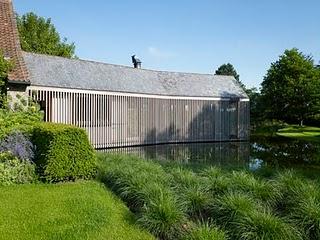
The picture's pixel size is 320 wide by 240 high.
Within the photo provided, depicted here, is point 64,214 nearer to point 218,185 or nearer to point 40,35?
point 218,185

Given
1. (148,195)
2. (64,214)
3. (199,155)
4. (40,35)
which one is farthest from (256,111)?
(64,214)

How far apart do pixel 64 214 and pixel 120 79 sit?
16223 millimetres

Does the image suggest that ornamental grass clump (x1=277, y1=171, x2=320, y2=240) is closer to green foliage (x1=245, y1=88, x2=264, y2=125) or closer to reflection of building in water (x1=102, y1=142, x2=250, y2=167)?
reflection of building in water (x1=102, y1=142, x2=250, y2=167)

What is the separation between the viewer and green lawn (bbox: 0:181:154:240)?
18.2 feet

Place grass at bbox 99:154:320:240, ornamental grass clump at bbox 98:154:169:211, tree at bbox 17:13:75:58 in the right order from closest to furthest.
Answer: grass at bbox 99:154:320:240 < ornamental grass clump at bbox 98:154:169:211 < tree at bbox 17:13:75:58

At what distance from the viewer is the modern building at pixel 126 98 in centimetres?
1752

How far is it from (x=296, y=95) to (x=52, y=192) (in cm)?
2357

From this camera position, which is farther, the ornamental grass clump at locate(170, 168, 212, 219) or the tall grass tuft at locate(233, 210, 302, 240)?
the ornamental grass clump at locate(170, 168, 212, 219)

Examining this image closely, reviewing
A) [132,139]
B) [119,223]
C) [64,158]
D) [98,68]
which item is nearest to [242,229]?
[119,223]

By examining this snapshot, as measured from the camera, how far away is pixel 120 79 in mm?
22078

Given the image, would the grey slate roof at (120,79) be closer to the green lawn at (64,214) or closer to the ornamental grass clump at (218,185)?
the green lawn at (64,214)

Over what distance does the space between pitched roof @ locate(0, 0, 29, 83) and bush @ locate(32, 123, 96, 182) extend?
6.07 metres

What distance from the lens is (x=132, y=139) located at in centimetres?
2112

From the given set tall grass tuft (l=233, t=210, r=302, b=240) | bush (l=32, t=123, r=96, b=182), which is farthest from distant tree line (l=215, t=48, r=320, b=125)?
tall grass tuft (l=233, t=210, r=302, b=240)
